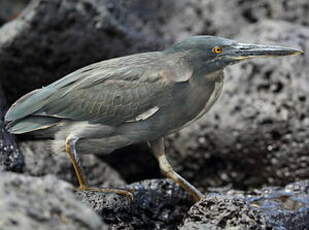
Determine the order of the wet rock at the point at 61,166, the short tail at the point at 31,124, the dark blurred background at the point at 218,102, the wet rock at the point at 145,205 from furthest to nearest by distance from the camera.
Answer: the dark blurred background at the point at 218,102
the wet rock at the point at 61,166
the short tail at the point at 31,124
the wet rock at the point at 145,205

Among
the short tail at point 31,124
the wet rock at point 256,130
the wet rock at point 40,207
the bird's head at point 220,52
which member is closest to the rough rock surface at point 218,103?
the wet rock at point 256,130

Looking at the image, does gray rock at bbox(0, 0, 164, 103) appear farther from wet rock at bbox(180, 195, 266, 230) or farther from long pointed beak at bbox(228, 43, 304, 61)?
wet rock at bbox(180, 195, 266, 230)

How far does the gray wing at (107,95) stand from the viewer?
4.44 metres

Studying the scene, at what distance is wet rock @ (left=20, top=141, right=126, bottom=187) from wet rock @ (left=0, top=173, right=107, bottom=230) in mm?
3404

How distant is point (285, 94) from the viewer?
20.2 feet

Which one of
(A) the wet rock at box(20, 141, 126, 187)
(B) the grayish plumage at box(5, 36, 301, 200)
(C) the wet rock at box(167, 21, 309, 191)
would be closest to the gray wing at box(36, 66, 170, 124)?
(B) the grayish plumage at box(5, 36, 301, 200)

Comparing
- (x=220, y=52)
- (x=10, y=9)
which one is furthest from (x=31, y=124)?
(x=10, y=9)

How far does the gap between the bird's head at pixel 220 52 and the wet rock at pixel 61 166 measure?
2134mm

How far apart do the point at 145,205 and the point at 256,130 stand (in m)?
2.05

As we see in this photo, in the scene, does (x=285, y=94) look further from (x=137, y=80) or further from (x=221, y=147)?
(x=137, y=80)

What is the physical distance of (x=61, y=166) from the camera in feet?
20.5

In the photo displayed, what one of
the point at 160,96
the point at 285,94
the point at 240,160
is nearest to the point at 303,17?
the point at 285,94

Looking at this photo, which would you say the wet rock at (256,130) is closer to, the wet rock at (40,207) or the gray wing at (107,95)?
the gray wing at (107,95)

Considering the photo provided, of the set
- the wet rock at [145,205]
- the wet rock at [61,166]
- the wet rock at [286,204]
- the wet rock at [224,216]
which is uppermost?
the wet rock at [224,216]
